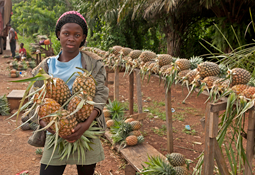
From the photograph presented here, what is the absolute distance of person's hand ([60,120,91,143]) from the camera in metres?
1.60

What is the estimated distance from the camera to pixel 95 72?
1979 millimetres

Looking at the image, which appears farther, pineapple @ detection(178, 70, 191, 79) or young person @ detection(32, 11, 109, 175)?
pineapple @ detection(178, 70, 191, 79)

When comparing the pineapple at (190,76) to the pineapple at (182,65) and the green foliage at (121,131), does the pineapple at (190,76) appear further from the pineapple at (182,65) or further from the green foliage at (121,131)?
the green foliage at (121,131)

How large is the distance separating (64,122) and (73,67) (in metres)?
0.63

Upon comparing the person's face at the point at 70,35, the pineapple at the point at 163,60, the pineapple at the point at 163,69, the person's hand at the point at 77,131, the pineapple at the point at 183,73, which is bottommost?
the person's hand at the point at 77,131

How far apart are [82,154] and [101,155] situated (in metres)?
0.27

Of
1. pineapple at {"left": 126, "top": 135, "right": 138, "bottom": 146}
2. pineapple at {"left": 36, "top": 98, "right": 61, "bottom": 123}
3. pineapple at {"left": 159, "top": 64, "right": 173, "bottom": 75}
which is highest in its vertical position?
pineapple at {"left": 159, "top": 64, "right": 173, "bottom": 75}

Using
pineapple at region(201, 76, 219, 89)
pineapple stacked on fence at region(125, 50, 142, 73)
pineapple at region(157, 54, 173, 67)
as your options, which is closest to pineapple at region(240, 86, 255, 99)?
pineapple at region(201, 76, 219, 89)

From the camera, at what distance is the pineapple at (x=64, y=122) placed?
1475 millimetres

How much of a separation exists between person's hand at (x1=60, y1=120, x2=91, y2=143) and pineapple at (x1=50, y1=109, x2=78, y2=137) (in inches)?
2.0

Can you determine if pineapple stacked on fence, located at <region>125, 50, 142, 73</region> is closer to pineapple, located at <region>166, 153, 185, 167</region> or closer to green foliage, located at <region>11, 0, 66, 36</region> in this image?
pineapple, located at <region>166, 153, 185, 167</region>

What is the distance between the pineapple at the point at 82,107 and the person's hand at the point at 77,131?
4 cm

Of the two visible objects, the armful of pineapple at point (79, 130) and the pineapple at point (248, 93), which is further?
the pineapple at point (248, 93)

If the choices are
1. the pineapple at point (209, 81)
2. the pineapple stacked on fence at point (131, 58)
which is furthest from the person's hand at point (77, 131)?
the pineapple stacked on fence at point (131, 58)
